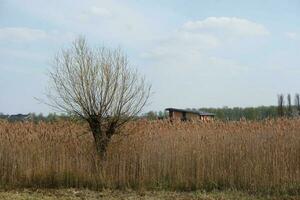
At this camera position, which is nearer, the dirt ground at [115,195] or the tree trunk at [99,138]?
the dirt ground at [115,195]

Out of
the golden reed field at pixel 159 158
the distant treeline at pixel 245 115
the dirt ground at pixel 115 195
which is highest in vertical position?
the distant treeline at pixel 245 115

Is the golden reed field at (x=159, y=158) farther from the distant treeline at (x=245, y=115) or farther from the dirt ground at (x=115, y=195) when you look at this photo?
the distant treeline at (x=245, y=115)

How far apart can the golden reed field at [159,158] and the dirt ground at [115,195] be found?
1.82ft

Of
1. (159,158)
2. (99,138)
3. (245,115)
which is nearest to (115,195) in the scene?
(159,158)

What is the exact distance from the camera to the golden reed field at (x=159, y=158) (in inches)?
462

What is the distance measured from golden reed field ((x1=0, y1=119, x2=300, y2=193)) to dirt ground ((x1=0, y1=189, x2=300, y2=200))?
1.82 feet

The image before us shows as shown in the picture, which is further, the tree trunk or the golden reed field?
the tree trunk

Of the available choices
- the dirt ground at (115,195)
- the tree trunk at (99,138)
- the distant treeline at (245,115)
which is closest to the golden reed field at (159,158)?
the tree trunk at (99,138)

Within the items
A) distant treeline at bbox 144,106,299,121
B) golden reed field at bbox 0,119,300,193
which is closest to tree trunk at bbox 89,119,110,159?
golden reed field at bbox 0,119,300,193

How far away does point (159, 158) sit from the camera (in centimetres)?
1245

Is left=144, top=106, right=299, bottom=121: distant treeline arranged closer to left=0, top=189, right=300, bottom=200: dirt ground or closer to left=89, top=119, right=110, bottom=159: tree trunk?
left=89, top=119, right=110, bottom=159: tree trunk

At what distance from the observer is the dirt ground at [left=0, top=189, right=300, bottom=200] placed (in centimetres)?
1045

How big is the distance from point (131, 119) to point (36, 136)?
300cm

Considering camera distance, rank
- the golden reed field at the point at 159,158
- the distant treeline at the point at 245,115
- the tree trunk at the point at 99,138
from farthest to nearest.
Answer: the distant treeline at the point at 245,115 < the tree trunk at the point at 99,138 < the golden reed field at the point at 159,158
